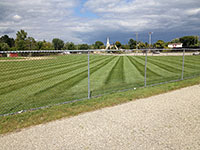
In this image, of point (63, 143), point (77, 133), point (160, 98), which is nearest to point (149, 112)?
point (160, 98)

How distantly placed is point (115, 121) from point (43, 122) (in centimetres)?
197

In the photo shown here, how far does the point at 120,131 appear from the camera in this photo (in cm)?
407

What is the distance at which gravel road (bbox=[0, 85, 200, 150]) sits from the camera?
347cm

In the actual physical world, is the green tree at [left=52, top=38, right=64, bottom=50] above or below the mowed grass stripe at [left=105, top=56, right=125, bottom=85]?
above

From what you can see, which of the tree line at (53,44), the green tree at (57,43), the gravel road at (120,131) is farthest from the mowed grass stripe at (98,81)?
the green tree at (57,43)

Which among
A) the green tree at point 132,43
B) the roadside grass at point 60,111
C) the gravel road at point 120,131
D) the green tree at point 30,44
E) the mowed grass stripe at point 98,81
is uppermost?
the green tree at point 132,43

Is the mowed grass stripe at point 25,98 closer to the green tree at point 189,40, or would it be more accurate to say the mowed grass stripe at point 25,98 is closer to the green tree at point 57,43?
the green tree at point 57,43

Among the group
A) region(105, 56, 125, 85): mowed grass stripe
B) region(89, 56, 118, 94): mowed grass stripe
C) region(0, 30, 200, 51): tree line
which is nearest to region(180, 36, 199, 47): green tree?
region(0, 30, 200, 51): tree line

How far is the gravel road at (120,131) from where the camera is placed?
3473mm

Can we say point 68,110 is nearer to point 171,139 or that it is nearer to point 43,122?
point 43,122

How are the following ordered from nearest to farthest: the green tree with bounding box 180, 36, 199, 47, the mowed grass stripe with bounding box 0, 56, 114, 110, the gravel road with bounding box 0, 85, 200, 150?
the gravel road with bounding box 0, 85, 200, 150 → the mowed grass stripe with bounding box 0, 56, 114, 110 → the green tree with bounding box 180, 36, 199, 47

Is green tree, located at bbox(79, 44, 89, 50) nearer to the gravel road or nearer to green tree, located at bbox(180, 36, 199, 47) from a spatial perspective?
green tree, located at bbox(180, 36, 199, 47)

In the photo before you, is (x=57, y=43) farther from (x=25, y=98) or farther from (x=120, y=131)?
(x=120, y=131)

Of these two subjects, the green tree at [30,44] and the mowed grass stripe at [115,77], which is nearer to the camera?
the mowed grass stripe at [115,77]
